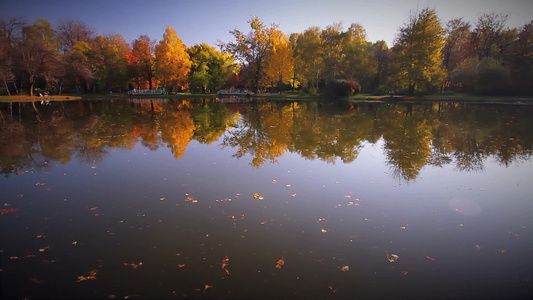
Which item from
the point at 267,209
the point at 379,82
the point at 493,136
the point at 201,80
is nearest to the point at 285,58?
the point at 201,80

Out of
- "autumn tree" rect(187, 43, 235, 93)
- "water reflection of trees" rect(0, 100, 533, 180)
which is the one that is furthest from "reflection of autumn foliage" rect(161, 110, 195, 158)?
"autumn tree" rect(187, 43, 235, 93)

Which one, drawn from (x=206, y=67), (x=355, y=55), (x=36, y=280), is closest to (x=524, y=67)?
(x=355, y=55)

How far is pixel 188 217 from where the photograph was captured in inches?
232

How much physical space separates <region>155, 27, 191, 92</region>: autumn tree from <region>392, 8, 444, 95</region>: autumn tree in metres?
41.0

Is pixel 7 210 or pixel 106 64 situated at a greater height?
pixel 106 64

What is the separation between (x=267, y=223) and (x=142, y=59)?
65974 millimetres

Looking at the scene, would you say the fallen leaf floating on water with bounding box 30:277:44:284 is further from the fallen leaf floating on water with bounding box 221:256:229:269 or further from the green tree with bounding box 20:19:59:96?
the green tree with bounding box 20:19:59:96

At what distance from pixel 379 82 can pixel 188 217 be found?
2679 inches

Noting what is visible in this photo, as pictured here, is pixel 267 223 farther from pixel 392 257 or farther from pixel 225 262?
pixel 392 257

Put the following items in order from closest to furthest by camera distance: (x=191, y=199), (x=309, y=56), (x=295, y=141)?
(x=191, y=199), (x=295, y=141), (x=309, y=56)

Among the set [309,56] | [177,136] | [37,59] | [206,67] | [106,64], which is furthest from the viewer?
[206,67]

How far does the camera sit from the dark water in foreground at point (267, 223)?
4.02 m

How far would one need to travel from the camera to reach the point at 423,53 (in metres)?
41.6

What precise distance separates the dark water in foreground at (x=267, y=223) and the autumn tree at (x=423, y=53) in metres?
34.9
